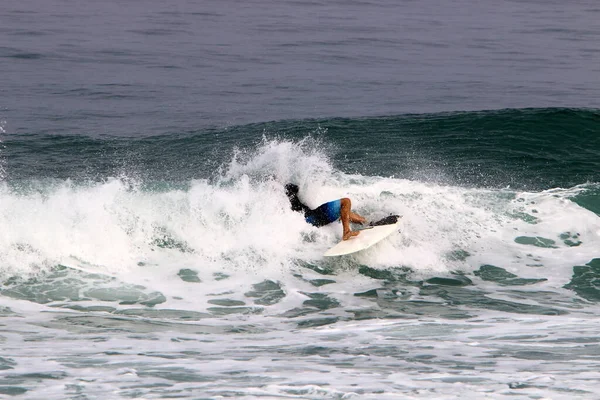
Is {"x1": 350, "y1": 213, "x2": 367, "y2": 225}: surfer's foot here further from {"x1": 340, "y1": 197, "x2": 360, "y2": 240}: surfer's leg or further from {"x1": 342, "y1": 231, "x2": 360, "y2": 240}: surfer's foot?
{"x1": 342, "y1": 231, "x2": 360, "y2": 240}: surfer's foot

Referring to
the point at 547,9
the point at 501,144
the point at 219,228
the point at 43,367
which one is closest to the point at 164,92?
the point at 501,144

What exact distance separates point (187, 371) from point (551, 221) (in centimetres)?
794

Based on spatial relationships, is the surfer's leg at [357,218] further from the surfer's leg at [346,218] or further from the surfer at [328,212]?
the surfer's leg at [346,218]

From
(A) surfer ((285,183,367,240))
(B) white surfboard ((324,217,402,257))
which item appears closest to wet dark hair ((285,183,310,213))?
(A) surfer ((285,183,367,240))

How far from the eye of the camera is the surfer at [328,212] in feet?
40.1

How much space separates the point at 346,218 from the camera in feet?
40.2

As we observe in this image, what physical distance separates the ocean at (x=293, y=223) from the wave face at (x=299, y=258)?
42 mm

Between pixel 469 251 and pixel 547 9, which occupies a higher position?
pixel 547 9

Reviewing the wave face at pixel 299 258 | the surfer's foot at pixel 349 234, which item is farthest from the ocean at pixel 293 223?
the surfer's foot at pixel 349 234

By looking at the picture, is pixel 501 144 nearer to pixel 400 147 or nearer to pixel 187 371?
pixel 400 147

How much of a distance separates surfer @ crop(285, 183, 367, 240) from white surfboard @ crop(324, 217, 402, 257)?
0.12 meters

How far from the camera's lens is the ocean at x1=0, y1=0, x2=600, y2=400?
770 cm

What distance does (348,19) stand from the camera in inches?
1405

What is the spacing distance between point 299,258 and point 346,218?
0.85m
